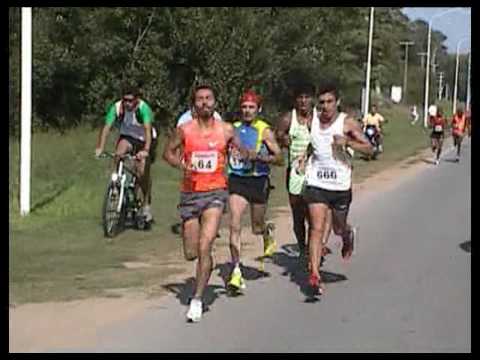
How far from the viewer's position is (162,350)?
7.09m

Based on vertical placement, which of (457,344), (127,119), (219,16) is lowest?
(457,344)

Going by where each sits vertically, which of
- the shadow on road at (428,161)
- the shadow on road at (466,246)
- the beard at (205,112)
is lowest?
the shadow on road at (466,246)

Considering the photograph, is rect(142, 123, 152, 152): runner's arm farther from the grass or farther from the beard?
the beard

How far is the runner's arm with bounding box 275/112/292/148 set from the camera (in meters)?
10.5

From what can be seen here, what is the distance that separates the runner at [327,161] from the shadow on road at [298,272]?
194 mm

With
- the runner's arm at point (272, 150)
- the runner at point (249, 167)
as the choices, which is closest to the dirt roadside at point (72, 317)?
the runner at point (249, 167)

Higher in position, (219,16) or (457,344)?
(219,16)

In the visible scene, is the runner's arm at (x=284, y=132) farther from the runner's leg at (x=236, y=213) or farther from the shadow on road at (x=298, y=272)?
the shadow on road at (x=298, y=272)

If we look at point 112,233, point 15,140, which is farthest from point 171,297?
point 15,140

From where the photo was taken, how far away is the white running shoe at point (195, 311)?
317 inches

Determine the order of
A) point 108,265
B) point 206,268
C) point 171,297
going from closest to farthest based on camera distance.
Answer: point 206,268 → point 171,297 → point 108,265
